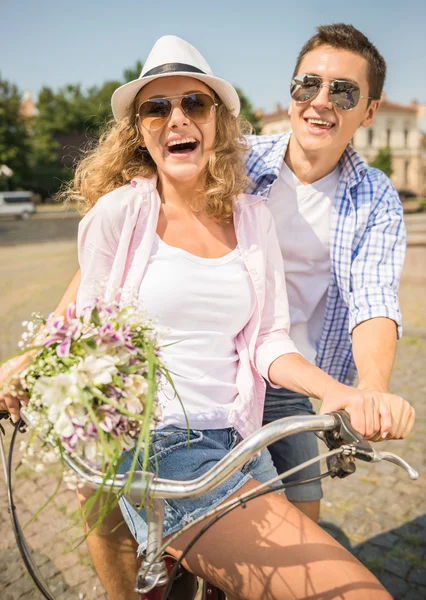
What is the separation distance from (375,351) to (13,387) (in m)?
1.28

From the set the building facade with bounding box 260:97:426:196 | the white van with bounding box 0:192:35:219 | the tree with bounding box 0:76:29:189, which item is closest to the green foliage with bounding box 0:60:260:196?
the tree with bounding box 0:76:29:189

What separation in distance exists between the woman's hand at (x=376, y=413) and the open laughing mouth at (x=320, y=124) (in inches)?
56.6

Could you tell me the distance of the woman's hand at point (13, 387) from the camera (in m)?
1.39

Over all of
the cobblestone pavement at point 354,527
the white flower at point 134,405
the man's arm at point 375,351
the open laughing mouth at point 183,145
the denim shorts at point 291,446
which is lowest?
the cobblestone pavement at point 354,527

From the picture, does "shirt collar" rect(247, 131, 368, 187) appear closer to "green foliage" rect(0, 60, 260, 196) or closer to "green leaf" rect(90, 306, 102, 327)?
"green leaf" rect(90, 306, 102, 327)

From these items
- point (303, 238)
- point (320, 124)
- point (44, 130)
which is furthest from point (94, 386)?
point (44, 130)

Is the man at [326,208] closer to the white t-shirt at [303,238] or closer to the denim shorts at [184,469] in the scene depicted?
the white t-shirt at [303,238]

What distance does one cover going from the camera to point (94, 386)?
1.22m

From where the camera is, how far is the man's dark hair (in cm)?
251

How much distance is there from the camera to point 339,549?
60.6 inches

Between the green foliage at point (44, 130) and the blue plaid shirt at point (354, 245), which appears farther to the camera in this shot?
the green foliage at point (44, 130)

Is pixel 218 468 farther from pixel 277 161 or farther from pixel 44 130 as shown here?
pixel 44 130

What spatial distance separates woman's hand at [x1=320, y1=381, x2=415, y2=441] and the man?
0.75 metres

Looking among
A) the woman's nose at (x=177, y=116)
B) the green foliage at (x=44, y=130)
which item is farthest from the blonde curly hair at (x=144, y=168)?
the green foliage at (x=44, y=130)
